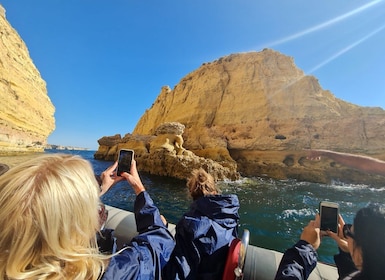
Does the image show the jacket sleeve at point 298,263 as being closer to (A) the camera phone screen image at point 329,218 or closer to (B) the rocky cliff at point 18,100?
(A) the camera phone screen image at point 329,218

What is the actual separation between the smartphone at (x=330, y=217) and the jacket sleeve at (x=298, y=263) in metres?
0.39

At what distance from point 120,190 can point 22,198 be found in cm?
1103

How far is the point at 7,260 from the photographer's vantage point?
68 centimetres

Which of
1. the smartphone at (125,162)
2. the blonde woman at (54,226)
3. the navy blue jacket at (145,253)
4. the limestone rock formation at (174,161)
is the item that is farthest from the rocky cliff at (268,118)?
the blonde woman at (54,226)

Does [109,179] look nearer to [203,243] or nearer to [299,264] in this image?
[203,243]

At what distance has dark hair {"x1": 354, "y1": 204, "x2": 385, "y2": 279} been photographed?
124 centimetres

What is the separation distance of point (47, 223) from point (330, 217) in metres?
2.04

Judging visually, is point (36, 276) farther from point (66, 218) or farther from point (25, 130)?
point (25, 130)

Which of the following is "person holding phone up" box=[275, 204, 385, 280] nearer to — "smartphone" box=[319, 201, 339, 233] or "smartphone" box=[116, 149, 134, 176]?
"smartphone" box=[319, 201, 339, 233]

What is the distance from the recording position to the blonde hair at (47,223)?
0.70m

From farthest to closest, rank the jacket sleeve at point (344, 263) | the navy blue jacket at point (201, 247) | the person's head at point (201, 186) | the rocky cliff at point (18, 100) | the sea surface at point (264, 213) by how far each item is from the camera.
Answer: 1. the rocky cliff at point (18, 100)
2. the sea surface at point (264, 213)
3. the person's head at point (201, 186)
4. the jacket sleeve at point (344, 263)
5. the navy blue jacket at point (201, 247)

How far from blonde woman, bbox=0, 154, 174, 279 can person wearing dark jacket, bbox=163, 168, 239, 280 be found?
1.66 feet

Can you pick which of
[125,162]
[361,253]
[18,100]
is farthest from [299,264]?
[18,100]

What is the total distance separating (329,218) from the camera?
1.67 metres
